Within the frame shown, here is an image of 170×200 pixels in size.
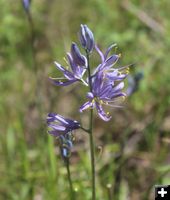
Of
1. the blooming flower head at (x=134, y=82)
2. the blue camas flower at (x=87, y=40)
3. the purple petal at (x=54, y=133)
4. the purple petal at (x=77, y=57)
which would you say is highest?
the blue camas flower at (x=87, y=40)

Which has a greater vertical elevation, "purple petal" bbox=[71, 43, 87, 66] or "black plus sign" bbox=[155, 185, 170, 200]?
"purple petal" bbox=[71, 43, 87, 66]

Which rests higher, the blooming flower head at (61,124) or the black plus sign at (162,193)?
the blooming flower head at (61,124)

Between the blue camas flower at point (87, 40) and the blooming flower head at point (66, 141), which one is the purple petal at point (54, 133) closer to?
the blooming flower head at point (66, 141)

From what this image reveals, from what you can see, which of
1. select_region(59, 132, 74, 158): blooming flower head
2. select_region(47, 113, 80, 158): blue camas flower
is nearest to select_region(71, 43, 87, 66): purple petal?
select_region(47, 113, 80, 158): blue camas flower

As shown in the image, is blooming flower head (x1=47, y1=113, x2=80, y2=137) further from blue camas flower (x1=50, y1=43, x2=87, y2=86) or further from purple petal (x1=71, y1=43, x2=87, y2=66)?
purple petal (x1=71, y1=43, x2=87, y2=66)

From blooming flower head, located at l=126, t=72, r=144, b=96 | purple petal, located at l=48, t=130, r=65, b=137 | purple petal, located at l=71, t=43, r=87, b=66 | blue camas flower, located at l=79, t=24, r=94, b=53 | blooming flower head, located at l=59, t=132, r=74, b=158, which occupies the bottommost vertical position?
blooming flower head, located at l=59, t=132, r=74, b=158

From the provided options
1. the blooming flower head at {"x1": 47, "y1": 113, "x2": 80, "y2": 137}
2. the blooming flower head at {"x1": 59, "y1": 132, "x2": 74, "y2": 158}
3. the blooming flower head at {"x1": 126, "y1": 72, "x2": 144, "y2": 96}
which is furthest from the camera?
the blooming flower head at {"x1": 126, "y1": 72, "x2": 144, "y2": 96}

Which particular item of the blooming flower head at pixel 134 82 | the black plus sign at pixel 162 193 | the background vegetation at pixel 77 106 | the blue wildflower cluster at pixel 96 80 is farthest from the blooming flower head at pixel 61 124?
the blooming flower head at pixel 134 82

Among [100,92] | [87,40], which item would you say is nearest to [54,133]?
[100,92]

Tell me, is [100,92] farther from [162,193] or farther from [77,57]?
[162,193]
